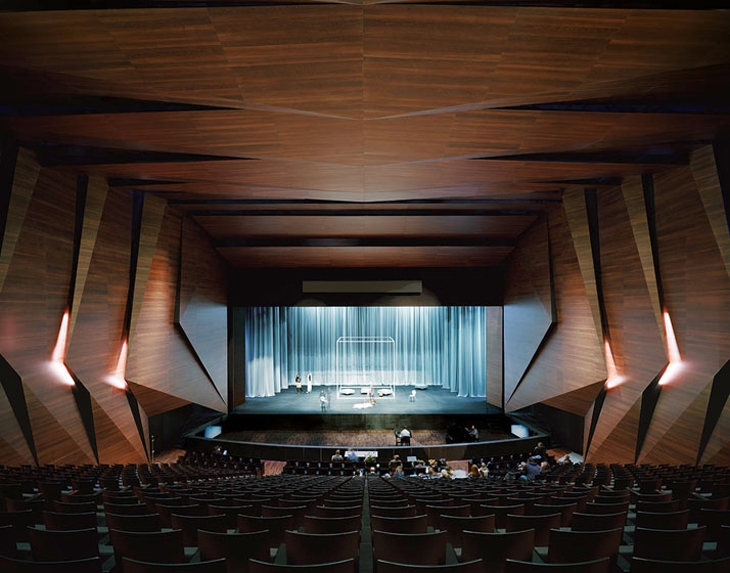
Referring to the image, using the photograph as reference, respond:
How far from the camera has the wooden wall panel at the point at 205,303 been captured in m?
16.4

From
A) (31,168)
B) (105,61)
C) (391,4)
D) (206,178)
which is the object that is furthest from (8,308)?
(391,4)

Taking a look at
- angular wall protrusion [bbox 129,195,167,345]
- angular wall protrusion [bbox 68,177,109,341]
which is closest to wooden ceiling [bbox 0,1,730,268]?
angular wall protrusion [bbox 68,177,109,341]

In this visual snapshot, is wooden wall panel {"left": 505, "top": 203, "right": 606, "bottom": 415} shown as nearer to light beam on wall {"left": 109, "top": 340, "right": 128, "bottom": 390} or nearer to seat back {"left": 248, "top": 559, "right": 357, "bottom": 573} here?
seat back {"left": 248, "top": 559, "right": 357, "bottom": 573}

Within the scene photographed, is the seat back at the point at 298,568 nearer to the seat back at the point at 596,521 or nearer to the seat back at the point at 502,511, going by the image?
the seat back at the point at 596,521

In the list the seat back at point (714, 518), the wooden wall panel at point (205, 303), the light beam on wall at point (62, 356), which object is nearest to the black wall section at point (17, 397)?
the light beam on wall at point (62, 356)

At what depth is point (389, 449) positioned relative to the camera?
1438 cm

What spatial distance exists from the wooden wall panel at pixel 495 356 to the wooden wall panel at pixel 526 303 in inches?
24.7

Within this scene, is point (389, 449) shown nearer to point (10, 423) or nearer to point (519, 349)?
point (519, 349)

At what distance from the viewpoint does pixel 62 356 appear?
1119cm

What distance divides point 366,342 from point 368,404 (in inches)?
237

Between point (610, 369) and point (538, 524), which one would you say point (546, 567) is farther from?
point (610, 369)

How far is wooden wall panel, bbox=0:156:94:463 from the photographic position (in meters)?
9.72

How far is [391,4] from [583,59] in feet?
8.79

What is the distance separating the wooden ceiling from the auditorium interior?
5 cm
